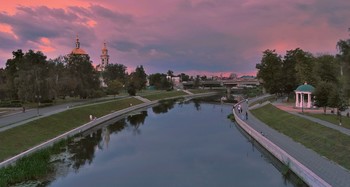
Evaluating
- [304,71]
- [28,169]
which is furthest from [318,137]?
[304,71]

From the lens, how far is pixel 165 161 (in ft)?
102

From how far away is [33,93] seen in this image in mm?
64875

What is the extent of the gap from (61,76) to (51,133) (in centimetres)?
4436

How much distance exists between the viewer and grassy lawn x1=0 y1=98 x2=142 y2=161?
31484 mm

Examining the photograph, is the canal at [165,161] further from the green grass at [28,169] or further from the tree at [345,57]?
the tree at [345,57]

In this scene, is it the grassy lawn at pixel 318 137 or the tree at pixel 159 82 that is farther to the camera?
the tree at pixel 159 82

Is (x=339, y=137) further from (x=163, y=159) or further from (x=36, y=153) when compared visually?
(x=36, y=153)

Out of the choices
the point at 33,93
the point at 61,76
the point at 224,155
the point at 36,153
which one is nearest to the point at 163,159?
the point at 224,155

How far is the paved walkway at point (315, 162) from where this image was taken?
790 inches

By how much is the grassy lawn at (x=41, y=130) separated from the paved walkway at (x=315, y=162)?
23.0 meters

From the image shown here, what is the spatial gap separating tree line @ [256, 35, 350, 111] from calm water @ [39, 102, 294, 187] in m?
13.1

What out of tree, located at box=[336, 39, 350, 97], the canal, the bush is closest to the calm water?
the canal

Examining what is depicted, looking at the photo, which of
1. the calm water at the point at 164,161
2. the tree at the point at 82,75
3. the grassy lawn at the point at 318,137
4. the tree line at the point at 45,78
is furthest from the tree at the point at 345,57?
the tree at the point at 82,75

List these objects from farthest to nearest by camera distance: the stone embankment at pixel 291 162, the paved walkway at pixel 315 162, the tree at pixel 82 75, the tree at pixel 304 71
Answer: the tree at pixel 82 75
the tree at pixel 304 71
the paved walkway at pixel 315 162
the stone embankment at pixel 291 162
